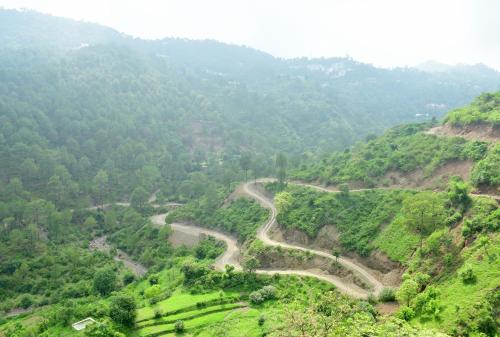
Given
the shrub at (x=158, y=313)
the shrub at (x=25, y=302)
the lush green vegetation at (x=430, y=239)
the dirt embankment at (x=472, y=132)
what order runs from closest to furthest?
the lush green vegetation at (x=430, y=239)
the shrub at (x=158, y=313)
the shrub at (x=25, y=302)
the dirt embankment at (x=472, y=132)

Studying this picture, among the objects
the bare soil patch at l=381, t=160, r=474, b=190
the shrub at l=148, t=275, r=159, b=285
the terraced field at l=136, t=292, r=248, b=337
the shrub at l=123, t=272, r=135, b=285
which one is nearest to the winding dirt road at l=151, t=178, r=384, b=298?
the terraced field at l=136, t=292, r=248, b=337

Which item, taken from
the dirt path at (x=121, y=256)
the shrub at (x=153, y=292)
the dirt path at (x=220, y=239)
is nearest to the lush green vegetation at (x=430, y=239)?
the dirt path at (x=220, y=239)

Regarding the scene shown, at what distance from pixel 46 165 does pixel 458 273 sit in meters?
96.7

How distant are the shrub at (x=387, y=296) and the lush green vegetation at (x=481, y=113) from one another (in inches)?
1397

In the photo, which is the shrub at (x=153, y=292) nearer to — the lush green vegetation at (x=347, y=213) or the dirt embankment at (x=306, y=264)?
the dirt embankment at (x=306, y=264)

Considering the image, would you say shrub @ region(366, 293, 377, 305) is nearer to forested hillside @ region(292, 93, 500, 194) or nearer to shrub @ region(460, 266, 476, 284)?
shrub @ region(460, 266, 476, 284)

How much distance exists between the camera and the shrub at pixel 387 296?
41219mm

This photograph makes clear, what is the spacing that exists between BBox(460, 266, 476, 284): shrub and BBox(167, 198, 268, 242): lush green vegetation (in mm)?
35204

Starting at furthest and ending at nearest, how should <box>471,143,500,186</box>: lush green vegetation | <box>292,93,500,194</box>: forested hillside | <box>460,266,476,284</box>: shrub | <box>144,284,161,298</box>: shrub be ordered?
<box>292,93,500,194</box>: forested hillside, <box>144,284,161,298</box>: shrub, <box>471,143,500,186</box>: lush green vegetation, <box>460,266,476,284</box>: shrub

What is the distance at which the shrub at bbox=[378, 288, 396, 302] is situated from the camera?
41219mm

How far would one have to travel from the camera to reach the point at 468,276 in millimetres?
34969

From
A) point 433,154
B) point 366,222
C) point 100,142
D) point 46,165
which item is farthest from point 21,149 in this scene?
point 433,154

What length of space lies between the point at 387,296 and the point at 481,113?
1647 inches

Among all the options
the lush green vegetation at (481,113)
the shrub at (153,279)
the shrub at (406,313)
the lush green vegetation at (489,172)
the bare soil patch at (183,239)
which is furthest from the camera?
the bare soil patch at (183,239)
